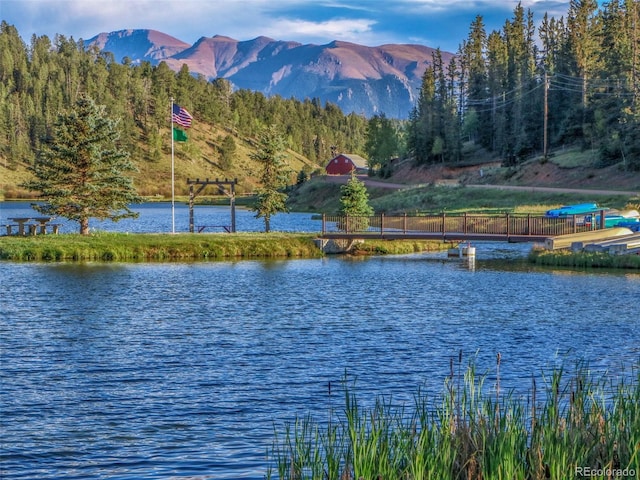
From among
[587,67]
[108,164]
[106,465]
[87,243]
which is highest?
[587,67]

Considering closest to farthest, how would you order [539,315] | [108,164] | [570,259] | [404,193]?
[539,315] < [570,259] < [108,164] < [404,193]

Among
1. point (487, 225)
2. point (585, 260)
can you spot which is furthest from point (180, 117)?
point (585, 260)

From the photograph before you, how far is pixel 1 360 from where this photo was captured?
875 inches

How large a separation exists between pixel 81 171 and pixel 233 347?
3433cm

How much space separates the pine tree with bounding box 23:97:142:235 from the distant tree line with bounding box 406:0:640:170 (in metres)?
50.1

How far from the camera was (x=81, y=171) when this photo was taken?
182 ft

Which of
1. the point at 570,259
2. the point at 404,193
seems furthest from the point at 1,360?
the point at 404,193

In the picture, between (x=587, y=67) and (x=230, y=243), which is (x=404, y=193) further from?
(x=230, y=243)

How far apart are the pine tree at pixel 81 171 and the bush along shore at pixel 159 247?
6.60 ft

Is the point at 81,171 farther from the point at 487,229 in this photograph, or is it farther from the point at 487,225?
the point at 487,229

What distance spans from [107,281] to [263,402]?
24231 mm

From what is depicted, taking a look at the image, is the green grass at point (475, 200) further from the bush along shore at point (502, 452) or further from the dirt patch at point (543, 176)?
the bush along shore at point (502, 452)

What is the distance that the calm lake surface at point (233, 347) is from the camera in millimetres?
15625

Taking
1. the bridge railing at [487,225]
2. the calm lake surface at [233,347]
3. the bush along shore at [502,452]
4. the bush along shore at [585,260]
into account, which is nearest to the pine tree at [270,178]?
the bridge railing at [487,225]
